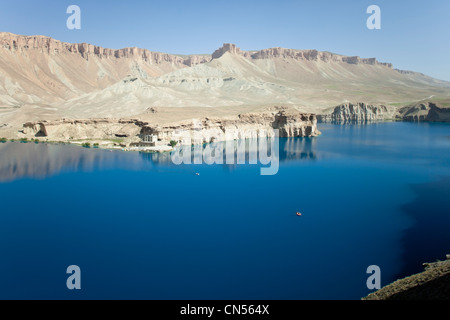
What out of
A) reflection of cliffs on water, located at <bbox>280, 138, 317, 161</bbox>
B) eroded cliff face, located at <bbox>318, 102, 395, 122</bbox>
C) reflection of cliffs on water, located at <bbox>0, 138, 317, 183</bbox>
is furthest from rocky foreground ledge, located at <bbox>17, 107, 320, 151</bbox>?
eroded cliff face, located at <bbox>318, 102, 395, 122</bbox>

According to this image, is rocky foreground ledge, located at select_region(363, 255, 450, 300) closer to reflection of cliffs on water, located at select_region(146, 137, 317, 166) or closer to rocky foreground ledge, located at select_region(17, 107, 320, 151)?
reflection of cliffs on water, located at select_region(146, 137, 317, 166)

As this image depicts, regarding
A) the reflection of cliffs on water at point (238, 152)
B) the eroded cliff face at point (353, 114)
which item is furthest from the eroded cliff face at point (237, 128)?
the eroded cliff face at point (353, 114)

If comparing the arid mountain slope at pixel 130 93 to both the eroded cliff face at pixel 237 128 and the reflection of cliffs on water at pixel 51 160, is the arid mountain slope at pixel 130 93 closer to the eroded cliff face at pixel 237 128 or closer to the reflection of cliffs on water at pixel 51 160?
the eroded cliff face at pixel 237 128

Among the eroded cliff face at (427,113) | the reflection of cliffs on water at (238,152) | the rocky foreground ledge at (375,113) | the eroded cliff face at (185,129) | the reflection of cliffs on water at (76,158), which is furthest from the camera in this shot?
the rocky foreground ledge at (375,113)

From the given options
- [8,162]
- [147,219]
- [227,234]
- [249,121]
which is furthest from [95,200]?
[249,121]

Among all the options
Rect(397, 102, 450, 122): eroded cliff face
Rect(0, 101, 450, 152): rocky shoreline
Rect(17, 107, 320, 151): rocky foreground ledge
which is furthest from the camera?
Rect(397, 102, 450, 122): eroded cliff face

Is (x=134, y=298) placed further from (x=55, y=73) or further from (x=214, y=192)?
(x=55, y=73)

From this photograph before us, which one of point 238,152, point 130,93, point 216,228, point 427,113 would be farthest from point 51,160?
point 427,113
